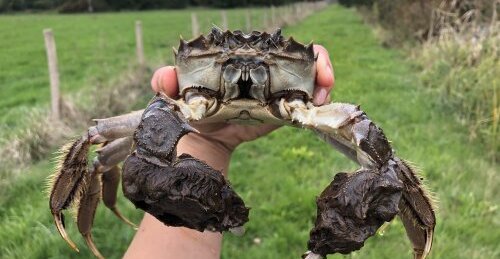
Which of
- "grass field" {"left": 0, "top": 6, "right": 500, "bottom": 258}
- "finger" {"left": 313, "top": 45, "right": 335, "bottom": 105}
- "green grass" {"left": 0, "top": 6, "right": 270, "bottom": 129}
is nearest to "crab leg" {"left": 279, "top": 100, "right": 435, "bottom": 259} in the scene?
"finger" {"left": 313, "top": 45, "right": 335, "bottom": 105}

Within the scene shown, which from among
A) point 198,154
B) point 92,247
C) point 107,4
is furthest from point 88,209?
point 107,4

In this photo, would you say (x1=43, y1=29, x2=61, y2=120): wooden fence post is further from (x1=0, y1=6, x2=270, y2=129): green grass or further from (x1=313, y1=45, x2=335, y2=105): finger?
(x1=313, y1=45, x2=335, y2=105): finger

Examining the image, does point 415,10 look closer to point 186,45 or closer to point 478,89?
point 478,89

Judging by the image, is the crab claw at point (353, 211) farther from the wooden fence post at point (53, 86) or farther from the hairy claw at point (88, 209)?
the wooden fence post at point (53, 86)

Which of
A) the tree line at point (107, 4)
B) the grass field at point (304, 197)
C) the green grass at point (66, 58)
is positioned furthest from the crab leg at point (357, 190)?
the tree line at point (107, 4)

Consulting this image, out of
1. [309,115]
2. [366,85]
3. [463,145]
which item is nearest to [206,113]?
[309,115]
